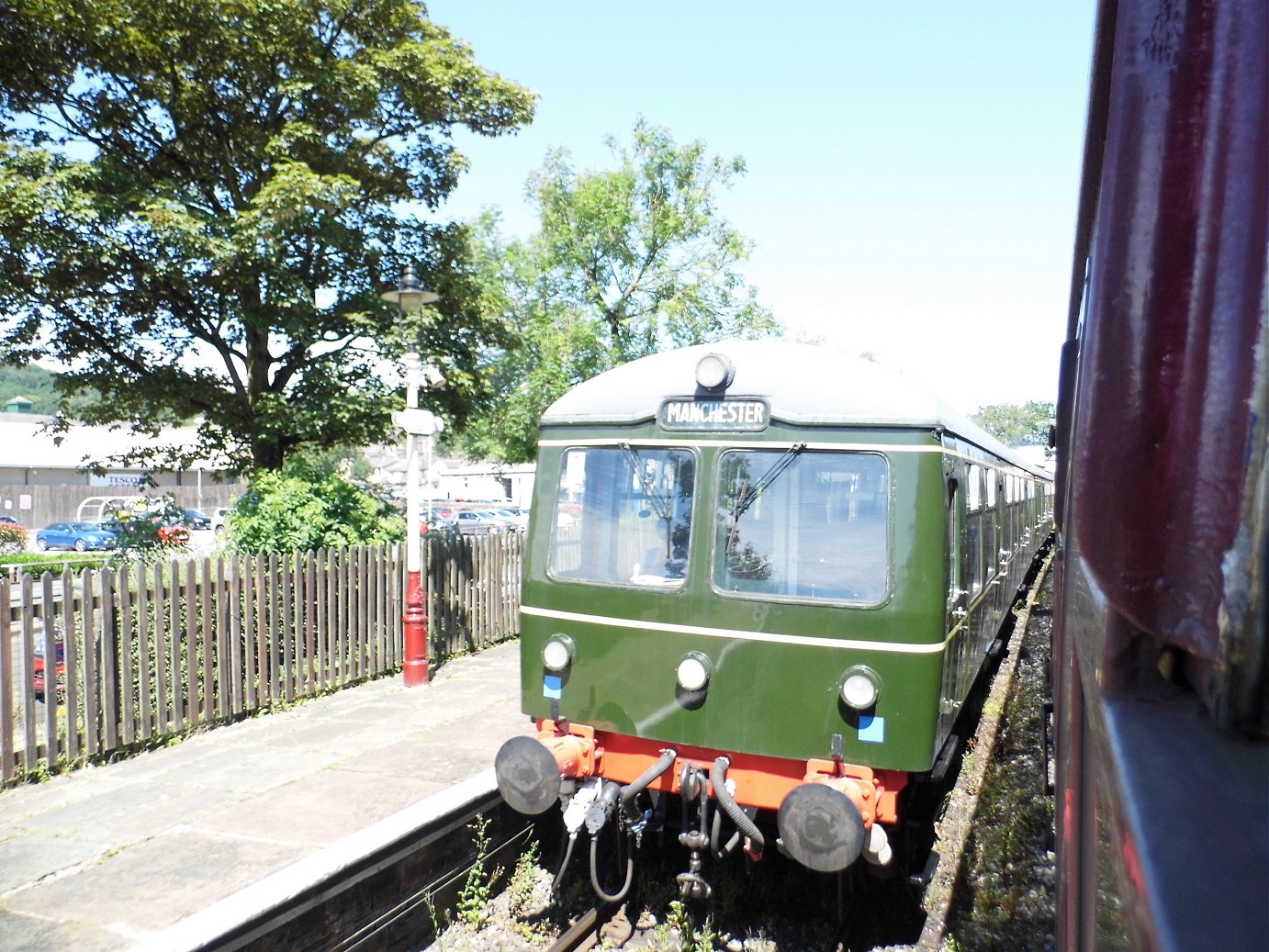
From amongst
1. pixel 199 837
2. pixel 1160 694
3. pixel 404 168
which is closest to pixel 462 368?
pixel 404 168

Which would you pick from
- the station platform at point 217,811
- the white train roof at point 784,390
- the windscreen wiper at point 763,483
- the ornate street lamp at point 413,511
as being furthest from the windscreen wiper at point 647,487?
the ornate street lamp at point 413,511

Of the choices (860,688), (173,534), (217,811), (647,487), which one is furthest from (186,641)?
(860,688)

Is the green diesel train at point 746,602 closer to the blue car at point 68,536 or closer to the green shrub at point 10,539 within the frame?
the green shrub at point 10,539

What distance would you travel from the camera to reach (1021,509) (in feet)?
39.0

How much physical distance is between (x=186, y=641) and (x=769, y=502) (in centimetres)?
523

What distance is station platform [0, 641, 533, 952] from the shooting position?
178 inches

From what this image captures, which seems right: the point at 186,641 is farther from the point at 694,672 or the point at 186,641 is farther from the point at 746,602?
the point at 746,602

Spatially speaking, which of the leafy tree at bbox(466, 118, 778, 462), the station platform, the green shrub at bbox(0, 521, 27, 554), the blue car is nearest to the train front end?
the station platform

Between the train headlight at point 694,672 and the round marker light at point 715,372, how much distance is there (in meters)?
1.42

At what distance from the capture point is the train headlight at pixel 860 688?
4.58 metres

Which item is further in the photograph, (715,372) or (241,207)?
(241,207)

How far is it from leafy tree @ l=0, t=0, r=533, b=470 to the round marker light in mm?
6979

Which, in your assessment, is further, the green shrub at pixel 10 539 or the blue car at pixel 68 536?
the blue car at pixel 68 536

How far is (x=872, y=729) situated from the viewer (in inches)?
182
